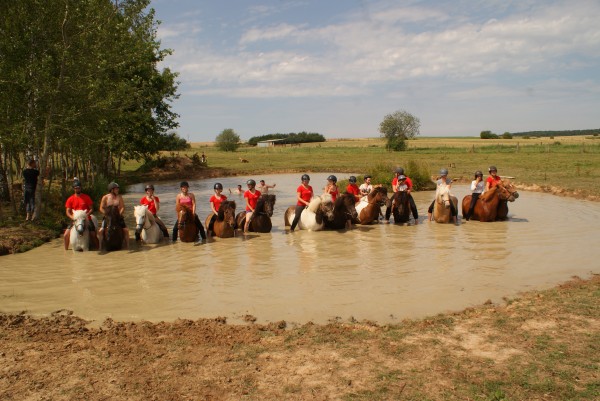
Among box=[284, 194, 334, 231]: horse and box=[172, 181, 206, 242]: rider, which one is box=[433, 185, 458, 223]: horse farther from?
box=[172, 181, 206, 242]: rider

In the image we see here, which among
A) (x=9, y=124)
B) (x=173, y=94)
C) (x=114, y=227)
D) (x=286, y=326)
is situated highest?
(x=173, y=94)

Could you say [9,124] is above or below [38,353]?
above

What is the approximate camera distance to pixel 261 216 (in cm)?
1322

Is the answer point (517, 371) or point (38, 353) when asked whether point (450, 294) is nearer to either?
point (517, 371)

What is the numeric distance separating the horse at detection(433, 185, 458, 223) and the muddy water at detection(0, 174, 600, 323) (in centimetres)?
61

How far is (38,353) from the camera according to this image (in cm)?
561

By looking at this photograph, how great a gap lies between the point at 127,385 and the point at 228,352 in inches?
46.3

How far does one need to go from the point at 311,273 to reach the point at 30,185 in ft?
30.9

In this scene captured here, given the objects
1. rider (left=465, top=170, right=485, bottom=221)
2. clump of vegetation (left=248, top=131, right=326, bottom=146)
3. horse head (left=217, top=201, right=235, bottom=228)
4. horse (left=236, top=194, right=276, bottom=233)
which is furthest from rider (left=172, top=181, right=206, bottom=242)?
clump of vegetation (left=248, top=131, right=326, bottom=146)

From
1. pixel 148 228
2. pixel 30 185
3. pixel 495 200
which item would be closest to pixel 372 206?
pixel 495 200

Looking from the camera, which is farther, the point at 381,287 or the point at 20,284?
the point at 20,284

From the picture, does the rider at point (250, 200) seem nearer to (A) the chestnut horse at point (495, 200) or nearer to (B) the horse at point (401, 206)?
(B) the horse at point (401, 206)

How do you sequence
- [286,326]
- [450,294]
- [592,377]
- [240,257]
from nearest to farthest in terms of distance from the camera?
[592,377] → [286,326] → [450,294] → [240,257]

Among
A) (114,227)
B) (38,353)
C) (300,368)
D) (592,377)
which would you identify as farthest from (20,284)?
(592,377)
